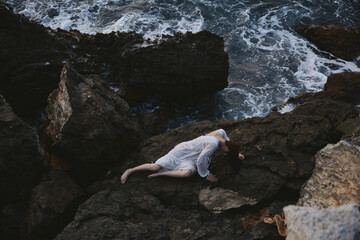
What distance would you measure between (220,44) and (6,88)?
591 cm

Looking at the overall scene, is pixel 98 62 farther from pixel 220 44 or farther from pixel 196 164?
pixel 196 164

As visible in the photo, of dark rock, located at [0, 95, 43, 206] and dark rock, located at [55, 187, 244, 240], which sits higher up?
dark rock, located at [0, 95, 43, 206]

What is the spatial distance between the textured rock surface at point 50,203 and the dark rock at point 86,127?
0.54 meters

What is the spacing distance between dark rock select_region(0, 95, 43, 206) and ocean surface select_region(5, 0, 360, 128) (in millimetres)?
4135

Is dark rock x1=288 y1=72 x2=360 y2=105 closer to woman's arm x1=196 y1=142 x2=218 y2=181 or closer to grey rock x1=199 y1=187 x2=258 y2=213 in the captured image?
woman's arm x1=196 y1=142 x2=218 y2=181

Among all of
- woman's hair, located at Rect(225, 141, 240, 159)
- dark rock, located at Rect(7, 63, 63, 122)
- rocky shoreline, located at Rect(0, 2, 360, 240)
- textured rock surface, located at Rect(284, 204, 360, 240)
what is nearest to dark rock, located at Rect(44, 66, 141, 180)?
rocky shoreline, located at Rect(0, 2, 360, 240)

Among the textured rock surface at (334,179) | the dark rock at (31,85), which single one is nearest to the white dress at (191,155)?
the textured rock surface at (334,179)

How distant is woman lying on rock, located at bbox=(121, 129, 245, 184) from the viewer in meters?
5.43

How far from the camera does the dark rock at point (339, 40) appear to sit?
11.9m

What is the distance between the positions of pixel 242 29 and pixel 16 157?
1106cm

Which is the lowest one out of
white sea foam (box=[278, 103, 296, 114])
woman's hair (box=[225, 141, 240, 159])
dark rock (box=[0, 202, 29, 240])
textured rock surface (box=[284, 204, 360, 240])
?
white sea foam (box=[278, 103, 296, 114])

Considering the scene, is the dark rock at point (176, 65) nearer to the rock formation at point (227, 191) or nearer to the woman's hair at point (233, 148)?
the rock formation at point (227, 191)

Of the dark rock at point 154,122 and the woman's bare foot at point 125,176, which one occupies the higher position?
the woman's bare foot at point 125,176

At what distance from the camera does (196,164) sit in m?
5.57
